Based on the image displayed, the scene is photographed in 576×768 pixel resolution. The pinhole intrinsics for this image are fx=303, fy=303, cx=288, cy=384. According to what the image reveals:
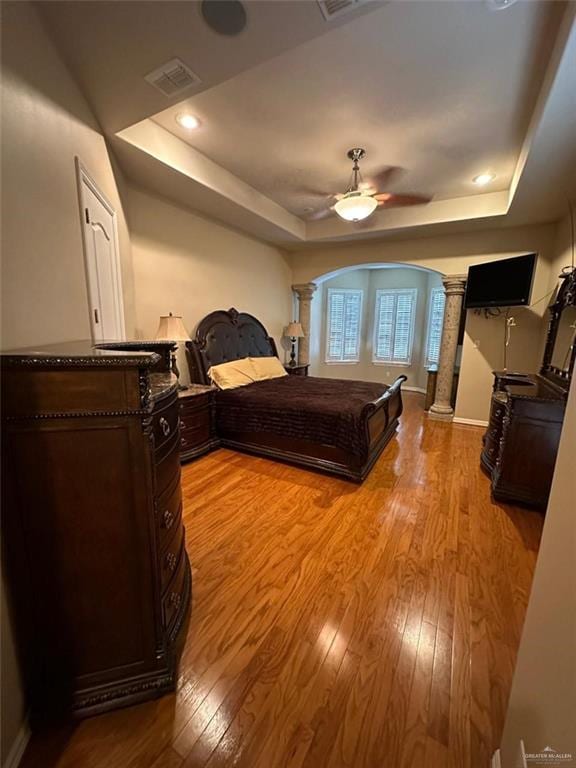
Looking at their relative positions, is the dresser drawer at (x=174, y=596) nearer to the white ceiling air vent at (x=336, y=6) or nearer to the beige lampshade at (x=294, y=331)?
the white ceiling air vent at (x=336, y=6)

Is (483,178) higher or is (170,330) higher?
(483,178)

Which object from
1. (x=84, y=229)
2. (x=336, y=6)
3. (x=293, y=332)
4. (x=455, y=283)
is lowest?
(x=293, y=332)

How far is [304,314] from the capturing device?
607 cm

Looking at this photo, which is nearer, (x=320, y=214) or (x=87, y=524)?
(x=87, y=524)

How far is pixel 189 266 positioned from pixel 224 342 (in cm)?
104

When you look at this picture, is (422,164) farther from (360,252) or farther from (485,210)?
(360,252)

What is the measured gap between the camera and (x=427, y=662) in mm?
1319

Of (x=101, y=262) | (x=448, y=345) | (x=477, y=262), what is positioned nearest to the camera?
(x=101, y=262)

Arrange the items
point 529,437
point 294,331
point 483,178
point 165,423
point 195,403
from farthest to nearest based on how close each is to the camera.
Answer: point 294,331, point 483,178, point 195,403, point 529,437, point 165,423

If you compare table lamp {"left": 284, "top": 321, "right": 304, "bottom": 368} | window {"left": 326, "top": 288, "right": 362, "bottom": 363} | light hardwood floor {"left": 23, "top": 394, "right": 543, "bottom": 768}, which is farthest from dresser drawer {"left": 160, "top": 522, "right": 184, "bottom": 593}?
window {"left": 326, "top": 288, "right": 362, "bottom": 363}

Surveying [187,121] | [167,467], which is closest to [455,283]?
[187,121]

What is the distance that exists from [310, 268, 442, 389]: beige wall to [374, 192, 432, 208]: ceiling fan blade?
9.35 feet

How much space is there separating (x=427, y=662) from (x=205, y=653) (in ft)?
3.18

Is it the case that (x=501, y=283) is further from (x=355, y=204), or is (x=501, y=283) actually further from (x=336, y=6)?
(x=336, y=6)
